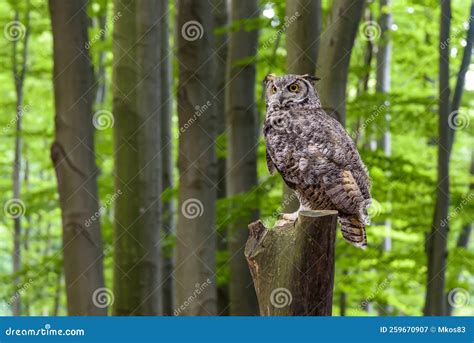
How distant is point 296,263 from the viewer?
14.9 feet

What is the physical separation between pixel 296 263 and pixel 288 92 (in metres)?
1.30

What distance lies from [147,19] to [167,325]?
128 inches

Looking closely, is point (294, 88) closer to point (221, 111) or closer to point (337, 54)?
point (337, 54)

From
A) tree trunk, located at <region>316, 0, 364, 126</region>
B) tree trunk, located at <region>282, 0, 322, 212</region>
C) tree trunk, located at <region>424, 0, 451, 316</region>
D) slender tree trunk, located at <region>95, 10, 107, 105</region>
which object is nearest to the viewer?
tree trunk, located at <region>316, 0, 364, 126</region>

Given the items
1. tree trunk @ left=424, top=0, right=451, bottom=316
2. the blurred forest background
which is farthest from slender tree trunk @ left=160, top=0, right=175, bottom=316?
tree trunk @ left=424, top=0, right=451, bottom=316

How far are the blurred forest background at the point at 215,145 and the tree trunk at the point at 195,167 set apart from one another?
0.01 m

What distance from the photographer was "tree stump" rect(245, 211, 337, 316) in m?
4.50

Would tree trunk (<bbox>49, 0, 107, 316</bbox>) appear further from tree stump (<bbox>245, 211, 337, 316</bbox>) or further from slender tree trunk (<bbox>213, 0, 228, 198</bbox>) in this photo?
slender tree trunk (<bbox>213, 0, 228, 198</bbox>)

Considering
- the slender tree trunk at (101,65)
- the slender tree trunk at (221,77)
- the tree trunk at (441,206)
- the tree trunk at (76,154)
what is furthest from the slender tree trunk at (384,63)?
the tree trunk at (76,154)

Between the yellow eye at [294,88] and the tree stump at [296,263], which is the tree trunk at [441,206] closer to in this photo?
the yellow eye at [294,88]

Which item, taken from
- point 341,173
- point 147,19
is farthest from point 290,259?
point 147,19

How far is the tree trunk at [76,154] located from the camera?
6348mm

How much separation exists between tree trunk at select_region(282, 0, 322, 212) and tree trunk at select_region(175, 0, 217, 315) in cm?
82

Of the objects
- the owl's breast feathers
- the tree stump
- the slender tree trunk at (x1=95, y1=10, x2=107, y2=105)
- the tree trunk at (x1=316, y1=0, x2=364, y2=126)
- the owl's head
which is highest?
the slender tree trunk at (x1=95, y1=10, x2=107, y2=105)
